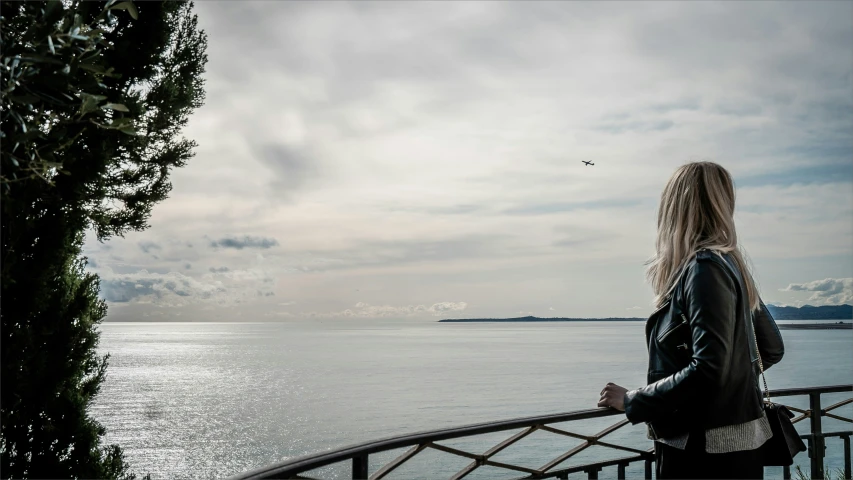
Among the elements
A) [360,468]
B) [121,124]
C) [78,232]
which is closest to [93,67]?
[121,124]

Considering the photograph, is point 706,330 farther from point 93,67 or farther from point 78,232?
point 78,232

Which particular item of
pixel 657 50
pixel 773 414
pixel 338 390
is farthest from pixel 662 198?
pixel 338 390

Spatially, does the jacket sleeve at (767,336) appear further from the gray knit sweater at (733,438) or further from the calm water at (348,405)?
the calm water at (348,405)

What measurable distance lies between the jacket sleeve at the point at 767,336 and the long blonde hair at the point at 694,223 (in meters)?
0.18

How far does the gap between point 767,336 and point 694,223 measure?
0.56 meters

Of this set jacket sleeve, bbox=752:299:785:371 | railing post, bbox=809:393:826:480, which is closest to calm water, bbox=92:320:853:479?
railing post, bbox=809:393:826:480

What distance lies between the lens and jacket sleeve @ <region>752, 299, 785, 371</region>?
230cm

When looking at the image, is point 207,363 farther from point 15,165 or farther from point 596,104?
point 15,165

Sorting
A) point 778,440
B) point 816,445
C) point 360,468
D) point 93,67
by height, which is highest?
point 93,67

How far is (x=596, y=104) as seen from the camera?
14.8 m

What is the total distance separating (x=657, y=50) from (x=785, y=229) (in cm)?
1238

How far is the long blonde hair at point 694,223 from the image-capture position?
2035 millimetres

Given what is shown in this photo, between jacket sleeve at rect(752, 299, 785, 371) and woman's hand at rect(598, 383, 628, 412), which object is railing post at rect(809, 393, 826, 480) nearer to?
jacket sleeve at rect(752, 299, 785, 371)

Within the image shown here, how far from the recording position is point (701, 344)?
1.88m
